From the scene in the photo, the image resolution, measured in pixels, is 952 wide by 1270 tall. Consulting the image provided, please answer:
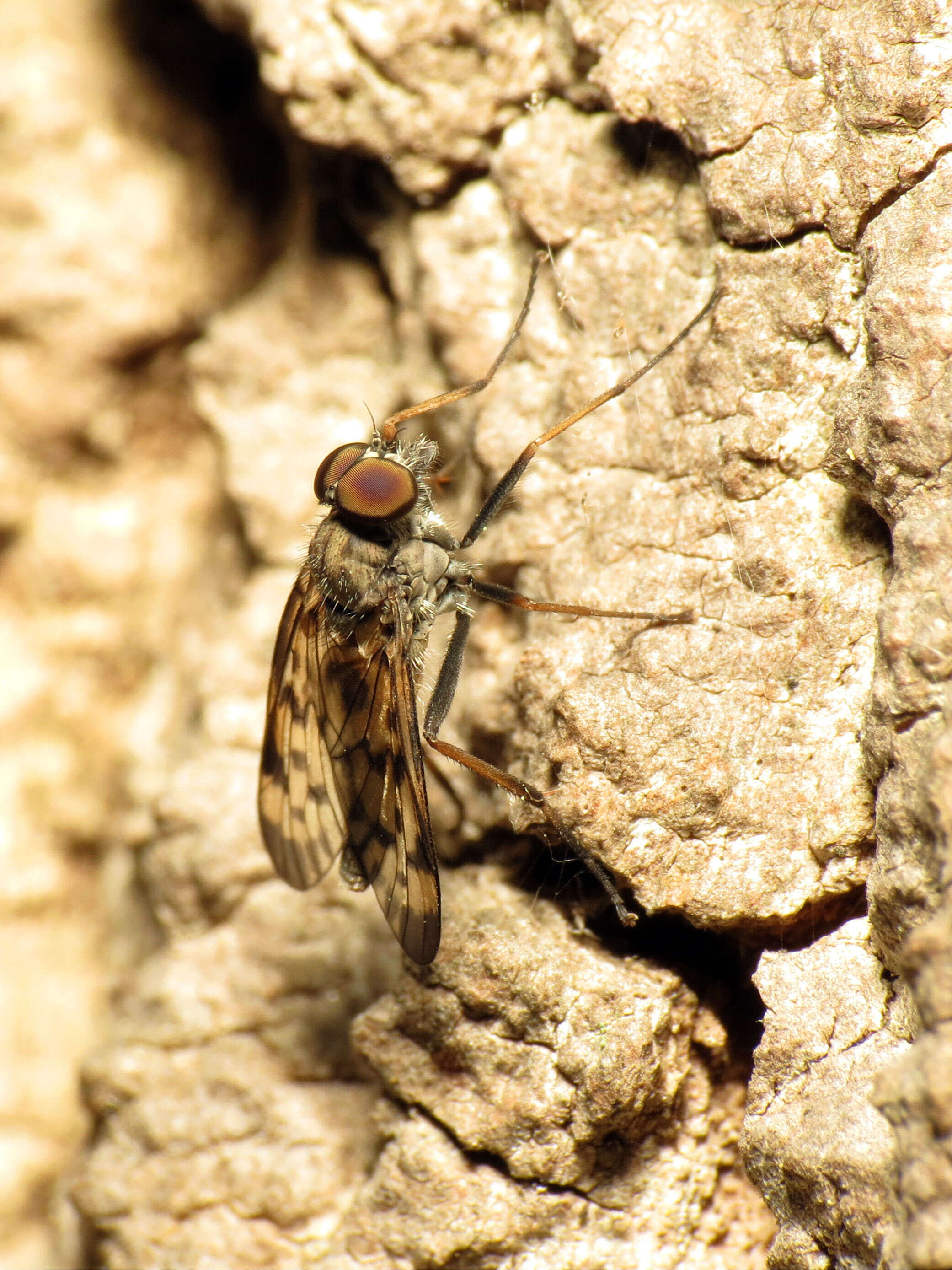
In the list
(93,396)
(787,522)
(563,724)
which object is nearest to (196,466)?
(93,396)

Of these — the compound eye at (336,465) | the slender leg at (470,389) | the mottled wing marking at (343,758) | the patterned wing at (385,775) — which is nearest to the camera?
the patterned wing at (385,775)

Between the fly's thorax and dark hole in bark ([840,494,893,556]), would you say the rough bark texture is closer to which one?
dark hole in bark ([840,494,893,556])

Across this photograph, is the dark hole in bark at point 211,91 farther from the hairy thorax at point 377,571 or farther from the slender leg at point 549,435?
the slender leg at point 549,435

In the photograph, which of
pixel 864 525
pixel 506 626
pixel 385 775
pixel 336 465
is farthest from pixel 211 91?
pixel 864 525

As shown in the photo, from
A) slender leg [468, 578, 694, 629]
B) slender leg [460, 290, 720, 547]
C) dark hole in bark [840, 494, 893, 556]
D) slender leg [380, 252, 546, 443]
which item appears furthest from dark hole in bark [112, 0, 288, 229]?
dark hole in bark [840, 494, 893, 556]

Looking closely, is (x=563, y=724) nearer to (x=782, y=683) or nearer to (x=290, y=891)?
(x=782, y=683)

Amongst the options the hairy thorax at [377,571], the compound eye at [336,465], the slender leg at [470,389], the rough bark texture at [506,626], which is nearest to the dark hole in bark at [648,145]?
the rough bark texture at [506,626]

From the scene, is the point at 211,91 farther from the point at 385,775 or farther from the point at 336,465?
the point at 385,775
